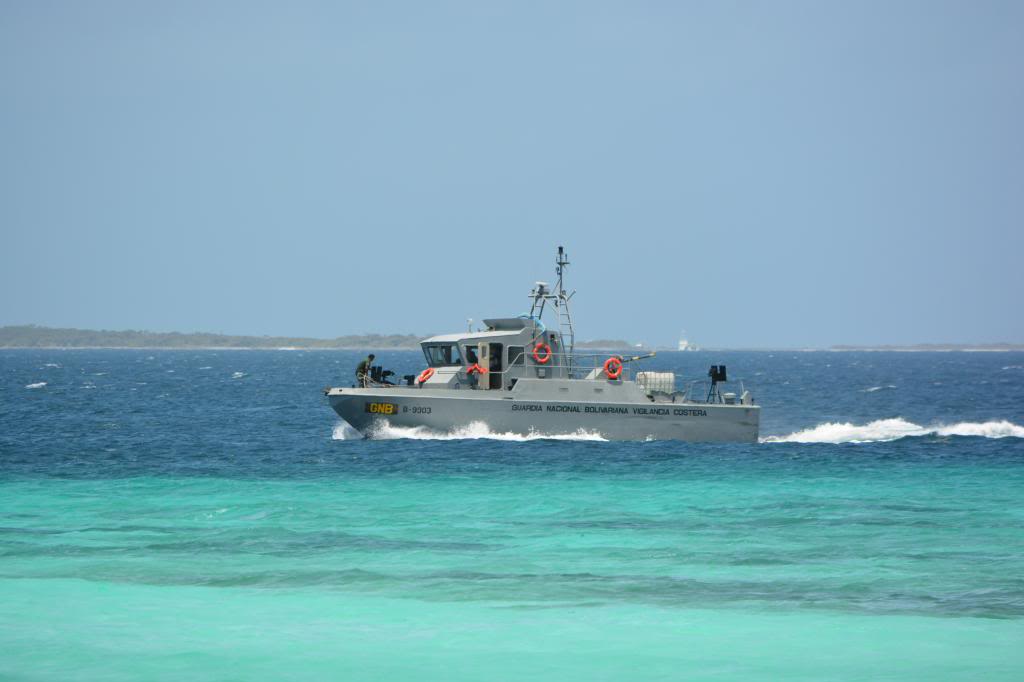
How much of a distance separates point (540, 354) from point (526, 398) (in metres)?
1.40

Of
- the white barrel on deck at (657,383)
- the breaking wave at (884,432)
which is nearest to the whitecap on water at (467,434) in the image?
the white barrel on deck at (657,383)

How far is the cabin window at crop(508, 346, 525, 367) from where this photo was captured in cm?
3528

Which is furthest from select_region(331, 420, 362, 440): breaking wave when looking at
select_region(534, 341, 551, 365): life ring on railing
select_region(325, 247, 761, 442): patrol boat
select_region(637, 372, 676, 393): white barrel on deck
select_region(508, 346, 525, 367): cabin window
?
select_region(637, 372, 676, 393): white barrel on deck

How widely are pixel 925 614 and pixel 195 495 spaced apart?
625 inches

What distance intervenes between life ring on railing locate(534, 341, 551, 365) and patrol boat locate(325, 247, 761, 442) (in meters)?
0.03

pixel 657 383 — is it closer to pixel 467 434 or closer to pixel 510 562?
pixel 467 434

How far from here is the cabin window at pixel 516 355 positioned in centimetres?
3528

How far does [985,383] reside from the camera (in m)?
95.4

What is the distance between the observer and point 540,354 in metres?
35.5

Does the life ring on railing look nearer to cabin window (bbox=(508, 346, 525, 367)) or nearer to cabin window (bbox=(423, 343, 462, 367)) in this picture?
cabin window (bbox=(508, 346, 525, 367))

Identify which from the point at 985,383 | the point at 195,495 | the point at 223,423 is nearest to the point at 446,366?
the point at 195,495

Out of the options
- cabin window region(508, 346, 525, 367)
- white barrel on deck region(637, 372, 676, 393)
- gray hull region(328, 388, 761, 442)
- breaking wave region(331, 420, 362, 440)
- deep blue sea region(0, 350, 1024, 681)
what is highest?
cabin window region(508, 346, 525, 367)

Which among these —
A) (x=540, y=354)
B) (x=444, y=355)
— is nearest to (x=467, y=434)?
(x=444, y=355)

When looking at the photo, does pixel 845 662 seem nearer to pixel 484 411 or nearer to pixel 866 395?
pixel 484 411
